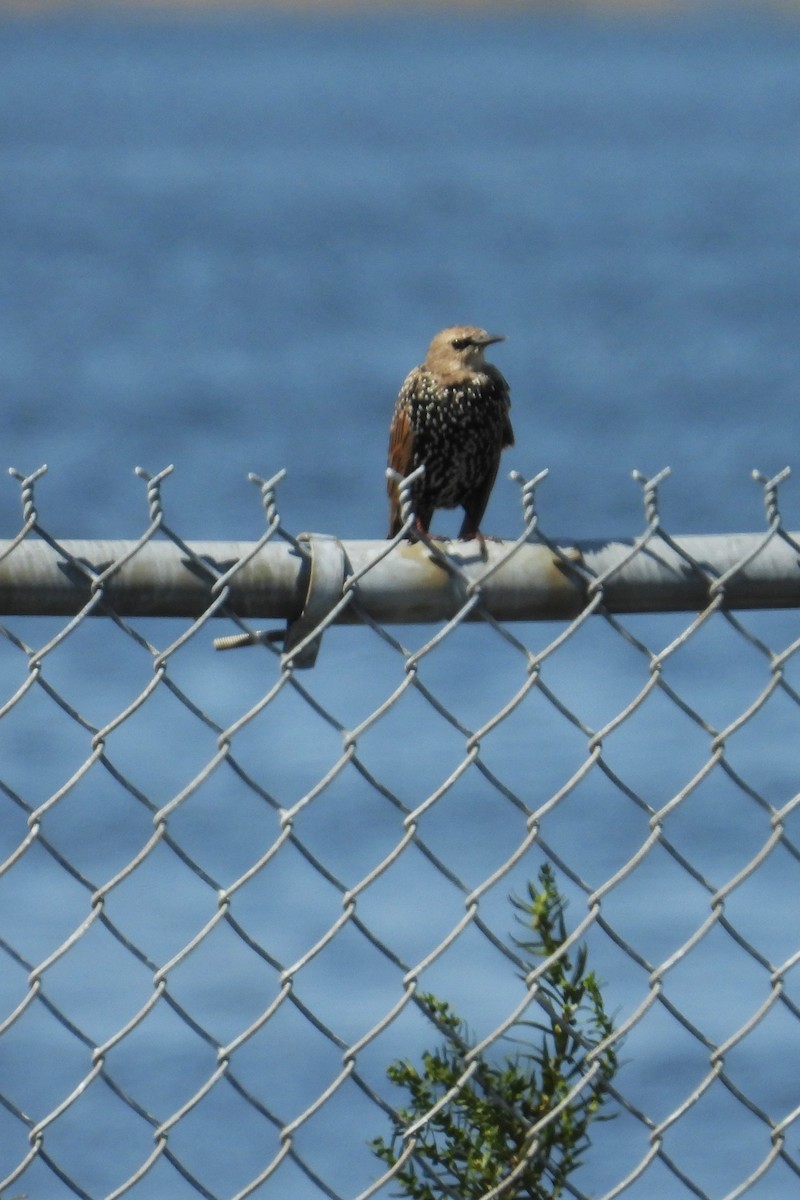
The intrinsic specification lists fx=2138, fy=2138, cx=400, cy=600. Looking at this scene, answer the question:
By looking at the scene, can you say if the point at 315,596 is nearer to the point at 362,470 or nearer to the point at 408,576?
the point at 408,576

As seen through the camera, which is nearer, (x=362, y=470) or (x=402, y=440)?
(x=402, y=440)

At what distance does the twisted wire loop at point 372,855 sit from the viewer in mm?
2256

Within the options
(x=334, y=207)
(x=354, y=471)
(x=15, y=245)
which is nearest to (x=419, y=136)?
(x=334, y=207)

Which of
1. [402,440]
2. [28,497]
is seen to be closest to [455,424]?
[402,440]

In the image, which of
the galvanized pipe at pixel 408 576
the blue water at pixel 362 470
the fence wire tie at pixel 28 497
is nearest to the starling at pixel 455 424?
the blue water at pixel 362 470

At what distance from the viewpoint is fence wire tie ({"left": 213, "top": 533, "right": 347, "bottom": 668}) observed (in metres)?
2.23

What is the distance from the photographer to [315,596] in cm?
223

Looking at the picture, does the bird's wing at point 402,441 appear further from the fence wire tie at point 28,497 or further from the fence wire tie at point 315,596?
the fence wire tie at point 28,497

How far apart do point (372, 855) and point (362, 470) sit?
440cm

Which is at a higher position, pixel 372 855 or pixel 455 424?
pixel 455 424

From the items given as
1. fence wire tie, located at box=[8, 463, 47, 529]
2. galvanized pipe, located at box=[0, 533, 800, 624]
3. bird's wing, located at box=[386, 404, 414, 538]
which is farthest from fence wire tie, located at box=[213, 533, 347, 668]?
bird's wing, located at box=[386, 404, 414, 538]

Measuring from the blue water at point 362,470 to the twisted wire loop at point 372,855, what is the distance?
2 centimetres

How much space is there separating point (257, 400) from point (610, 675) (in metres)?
5.11

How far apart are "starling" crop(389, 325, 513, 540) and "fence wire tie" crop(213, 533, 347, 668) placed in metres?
1.89
